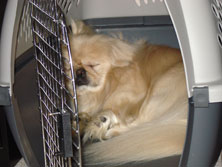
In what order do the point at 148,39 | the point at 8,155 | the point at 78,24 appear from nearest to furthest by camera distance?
the point at 8,155 → the point at 78,24 → the point at 148,39

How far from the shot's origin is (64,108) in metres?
0.95

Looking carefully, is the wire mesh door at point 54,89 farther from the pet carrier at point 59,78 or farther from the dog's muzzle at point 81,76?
the dog's muzzle at point 81,76

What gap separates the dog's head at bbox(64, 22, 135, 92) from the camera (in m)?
1.43

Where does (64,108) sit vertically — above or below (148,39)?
below

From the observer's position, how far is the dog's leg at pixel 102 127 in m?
1.40

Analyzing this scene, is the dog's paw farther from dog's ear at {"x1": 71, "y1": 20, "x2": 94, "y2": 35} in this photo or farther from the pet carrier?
dog's ear at {"x1": 71, "y1": 20, "x2": 94, "y2": 35}

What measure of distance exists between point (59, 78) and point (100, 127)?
477mm

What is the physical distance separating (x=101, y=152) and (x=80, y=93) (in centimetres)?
31

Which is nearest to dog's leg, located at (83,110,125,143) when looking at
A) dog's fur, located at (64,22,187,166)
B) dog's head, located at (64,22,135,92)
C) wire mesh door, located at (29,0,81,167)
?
dog's fur, located at (64,22,187,166)

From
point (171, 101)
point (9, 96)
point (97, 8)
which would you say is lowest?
point (171, 101)

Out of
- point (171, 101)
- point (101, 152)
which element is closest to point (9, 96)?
point (101, 152)

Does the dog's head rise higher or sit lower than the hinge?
higher

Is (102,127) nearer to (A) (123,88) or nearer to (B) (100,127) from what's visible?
(B) (100,127)

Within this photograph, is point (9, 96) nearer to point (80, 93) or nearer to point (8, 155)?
point (8, 155)
